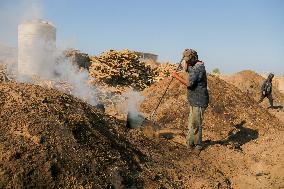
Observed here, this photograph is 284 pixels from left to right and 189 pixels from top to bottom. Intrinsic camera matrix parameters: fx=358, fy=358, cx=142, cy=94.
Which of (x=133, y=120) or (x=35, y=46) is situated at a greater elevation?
(x=35, y=46)

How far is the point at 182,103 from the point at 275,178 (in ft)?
→ 16.2

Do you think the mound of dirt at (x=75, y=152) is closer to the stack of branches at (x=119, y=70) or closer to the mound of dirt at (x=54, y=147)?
the mound of dirt at (x=54, y=147)

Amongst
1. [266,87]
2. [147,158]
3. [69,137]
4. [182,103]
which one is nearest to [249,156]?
[147,158]

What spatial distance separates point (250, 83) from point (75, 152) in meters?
23.3

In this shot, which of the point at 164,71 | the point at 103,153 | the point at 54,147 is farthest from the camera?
the point at 164,71

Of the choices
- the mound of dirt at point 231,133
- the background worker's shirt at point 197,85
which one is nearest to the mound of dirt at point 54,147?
the mound of dirt at point 231,133

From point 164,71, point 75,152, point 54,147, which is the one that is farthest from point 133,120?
point 164,71

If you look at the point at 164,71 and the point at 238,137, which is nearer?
the point at 238,137

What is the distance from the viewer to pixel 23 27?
1318cm

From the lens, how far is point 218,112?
10.8 meters

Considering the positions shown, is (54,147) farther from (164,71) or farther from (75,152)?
(164,71)

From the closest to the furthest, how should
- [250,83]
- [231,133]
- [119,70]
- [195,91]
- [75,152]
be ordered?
[75,152], [195,91], [231,133], [119,70], [250,83]

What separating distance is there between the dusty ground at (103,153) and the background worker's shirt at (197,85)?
3.13 ft

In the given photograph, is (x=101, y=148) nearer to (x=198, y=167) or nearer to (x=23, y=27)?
(x=198, y=167)
